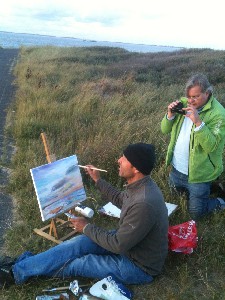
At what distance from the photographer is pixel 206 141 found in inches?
158

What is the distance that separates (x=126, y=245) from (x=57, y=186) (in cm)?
127

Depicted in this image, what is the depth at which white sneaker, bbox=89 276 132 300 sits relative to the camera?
2.96 m

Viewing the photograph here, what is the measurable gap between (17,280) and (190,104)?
2.78 metres

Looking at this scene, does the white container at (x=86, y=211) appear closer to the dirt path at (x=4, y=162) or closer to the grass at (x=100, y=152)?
the grass at (x=100, y=152)

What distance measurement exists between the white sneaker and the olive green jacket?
188cm

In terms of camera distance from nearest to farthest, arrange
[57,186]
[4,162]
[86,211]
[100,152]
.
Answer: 1. [57,186]
2. [86,211]
3. [100,152]
4. [4,162]

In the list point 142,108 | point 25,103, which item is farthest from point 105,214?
point 25,103

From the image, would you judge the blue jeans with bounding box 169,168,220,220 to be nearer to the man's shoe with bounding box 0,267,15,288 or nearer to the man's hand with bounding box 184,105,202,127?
the man's hand with bounding box 184,105,202,127

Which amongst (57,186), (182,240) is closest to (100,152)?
(57,186)

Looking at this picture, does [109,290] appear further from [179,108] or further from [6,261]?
[179,108]

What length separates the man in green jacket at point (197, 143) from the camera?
4043 millimetres

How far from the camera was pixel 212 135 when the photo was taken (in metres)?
4.04

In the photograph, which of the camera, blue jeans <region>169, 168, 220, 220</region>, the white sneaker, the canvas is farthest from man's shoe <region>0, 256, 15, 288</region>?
the camera

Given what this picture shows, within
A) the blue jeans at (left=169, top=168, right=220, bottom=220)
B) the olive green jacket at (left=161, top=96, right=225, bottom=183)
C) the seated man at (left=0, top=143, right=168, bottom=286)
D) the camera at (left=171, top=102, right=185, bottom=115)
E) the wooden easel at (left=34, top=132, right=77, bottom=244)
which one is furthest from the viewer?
the blue jeans at (left=169, top=168, right=220, bottom=220)
